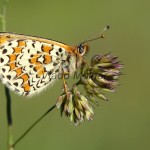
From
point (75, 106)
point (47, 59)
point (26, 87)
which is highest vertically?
point (47, 59)

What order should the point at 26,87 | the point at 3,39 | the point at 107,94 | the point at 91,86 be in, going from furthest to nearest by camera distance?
the point at 107,94, the point at 3,39, the point at 26,87, the point at 91,86

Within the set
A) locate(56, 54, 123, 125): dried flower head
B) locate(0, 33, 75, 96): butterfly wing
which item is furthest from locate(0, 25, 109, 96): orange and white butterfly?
locate(56, 54, 123, 125): dried flower head

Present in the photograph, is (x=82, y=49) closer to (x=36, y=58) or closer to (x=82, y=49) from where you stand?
(x=82, y=49)

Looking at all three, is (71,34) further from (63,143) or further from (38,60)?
(38,60)

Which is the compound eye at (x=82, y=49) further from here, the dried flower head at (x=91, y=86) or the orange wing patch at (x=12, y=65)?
the orange wing patch at (x=12, y=65)

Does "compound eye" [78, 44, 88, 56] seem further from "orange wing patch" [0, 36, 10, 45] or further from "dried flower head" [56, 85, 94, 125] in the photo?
"orange wing patch" [0, 36, 10, 45]

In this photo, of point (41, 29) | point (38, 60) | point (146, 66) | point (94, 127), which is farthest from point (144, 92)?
point (38, 60)

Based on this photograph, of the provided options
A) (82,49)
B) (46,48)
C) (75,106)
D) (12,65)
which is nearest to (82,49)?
(82,49)

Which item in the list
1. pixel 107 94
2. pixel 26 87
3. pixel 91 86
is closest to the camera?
pixel 91 86
